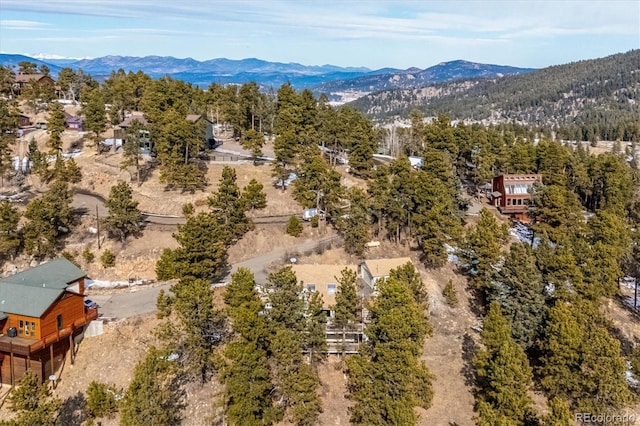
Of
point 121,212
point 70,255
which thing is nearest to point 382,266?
point 121,212

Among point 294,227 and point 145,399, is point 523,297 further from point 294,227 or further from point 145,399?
point 145,399

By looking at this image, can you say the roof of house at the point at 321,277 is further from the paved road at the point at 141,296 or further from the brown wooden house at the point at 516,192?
the brown wooden house at the point at 516,192

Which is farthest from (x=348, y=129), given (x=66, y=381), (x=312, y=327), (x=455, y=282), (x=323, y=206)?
(x=66, y=381)

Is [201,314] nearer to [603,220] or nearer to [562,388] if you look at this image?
[562,388]

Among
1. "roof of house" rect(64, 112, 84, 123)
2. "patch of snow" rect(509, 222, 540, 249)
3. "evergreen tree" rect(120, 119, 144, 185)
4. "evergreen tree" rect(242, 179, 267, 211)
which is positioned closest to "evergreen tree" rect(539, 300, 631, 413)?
"patch of snow" rect(509, 222, 540, 249)

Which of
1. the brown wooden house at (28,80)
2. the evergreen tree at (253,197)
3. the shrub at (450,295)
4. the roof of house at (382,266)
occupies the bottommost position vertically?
the shrub at (450,295)

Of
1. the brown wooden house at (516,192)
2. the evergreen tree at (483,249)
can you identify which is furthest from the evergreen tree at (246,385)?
the brown wooden house at (516,192)
